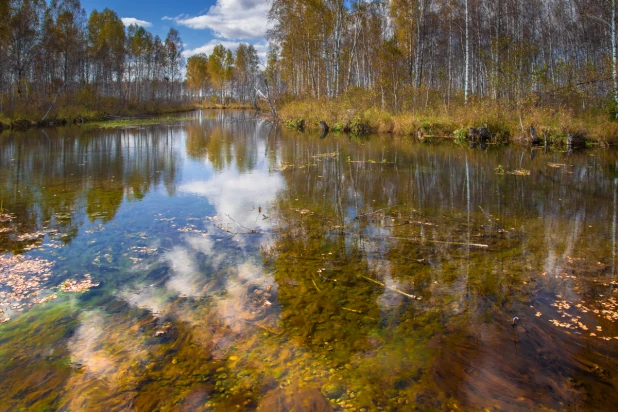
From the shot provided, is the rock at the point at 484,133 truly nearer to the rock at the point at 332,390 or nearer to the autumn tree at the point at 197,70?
the rock at the point at 332,390

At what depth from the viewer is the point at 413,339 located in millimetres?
3635

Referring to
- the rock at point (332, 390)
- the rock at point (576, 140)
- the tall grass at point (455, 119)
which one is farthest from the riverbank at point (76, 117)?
the rock at point (576, 140)

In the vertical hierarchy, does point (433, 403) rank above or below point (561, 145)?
below

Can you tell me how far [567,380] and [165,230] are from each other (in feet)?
18.4

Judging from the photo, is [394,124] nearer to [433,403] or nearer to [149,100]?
[433,403]

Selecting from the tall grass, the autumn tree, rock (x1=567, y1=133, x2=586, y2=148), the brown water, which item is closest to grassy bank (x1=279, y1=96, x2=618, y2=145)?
the tall grass

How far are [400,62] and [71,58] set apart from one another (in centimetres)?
3295

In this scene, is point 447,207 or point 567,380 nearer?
point 567,380

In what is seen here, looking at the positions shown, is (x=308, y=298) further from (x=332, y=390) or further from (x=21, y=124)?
(x=21, y=124)

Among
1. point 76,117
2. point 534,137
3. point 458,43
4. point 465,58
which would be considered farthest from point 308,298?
point 458,43

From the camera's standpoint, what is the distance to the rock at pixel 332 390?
2.93 m

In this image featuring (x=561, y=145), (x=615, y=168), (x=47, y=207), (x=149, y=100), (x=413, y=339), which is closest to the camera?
(x=413, y=339)

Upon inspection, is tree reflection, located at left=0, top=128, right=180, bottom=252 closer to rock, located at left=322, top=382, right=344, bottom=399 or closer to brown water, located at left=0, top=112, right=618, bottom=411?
brown water, located at left=0, top=112, right=618, bottom=411

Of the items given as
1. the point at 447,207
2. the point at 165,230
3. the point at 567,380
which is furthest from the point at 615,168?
the point at 165,230
